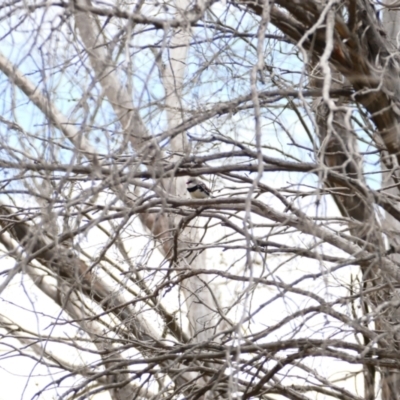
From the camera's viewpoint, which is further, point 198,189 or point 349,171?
point 198,189

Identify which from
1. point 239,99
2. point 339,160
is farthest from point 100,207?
point 339,160

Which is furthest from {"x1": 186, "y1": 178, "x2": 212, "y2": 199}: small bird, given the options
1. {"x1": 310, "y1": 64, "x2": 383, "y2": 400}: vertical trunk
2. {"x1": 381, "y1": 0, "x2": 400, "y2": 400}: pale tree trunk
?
{"x1": 381, "y1": 0, "x2": 400, "y2": 400}: pale tree trunk

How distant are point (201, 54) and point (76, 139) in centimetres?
128

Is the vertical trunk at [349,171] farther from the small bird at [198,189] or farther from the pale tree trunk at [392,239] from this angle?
the small bird at [198,189]

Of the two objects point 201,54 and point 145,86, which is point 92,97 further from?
point 201,54

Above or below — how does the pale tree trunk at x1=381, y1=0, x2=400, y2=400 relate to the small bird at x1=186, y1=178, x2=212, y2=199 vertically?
below

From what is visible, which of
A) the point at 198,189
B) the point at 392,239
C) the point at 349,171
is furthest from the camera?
the point at 198,189

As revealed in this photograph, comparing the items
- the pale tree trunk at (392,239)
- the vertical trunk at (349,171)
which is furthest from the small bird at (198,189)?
the pale tree trunk at (392,239)

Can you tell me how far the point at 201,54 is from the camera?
14.4ft

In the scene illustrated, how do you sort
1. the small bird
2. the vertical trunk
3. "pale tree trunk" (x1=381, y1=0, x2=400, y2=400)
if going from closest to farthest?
the vertical trunk, "pale tree trunk" (x1=381, y1=0, x2=400, y2=400), the small bird

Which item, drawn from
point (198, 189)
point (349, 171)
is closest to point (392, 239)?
point (349, 171)

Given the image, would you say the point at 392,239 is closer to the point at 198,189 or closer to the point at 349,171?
the point at 349,171

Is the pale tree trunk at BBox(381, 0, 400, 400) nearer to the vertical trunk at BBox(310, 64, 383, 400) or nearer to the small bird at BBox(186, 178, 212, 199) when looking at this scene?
the vertical trunk at BBox(310, 64, 383, 400)

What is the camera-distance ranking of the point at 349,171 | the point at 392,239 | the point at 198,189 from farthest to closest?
1. the point at 198,189
2. the point at 349,171
3. the point at 392,239
